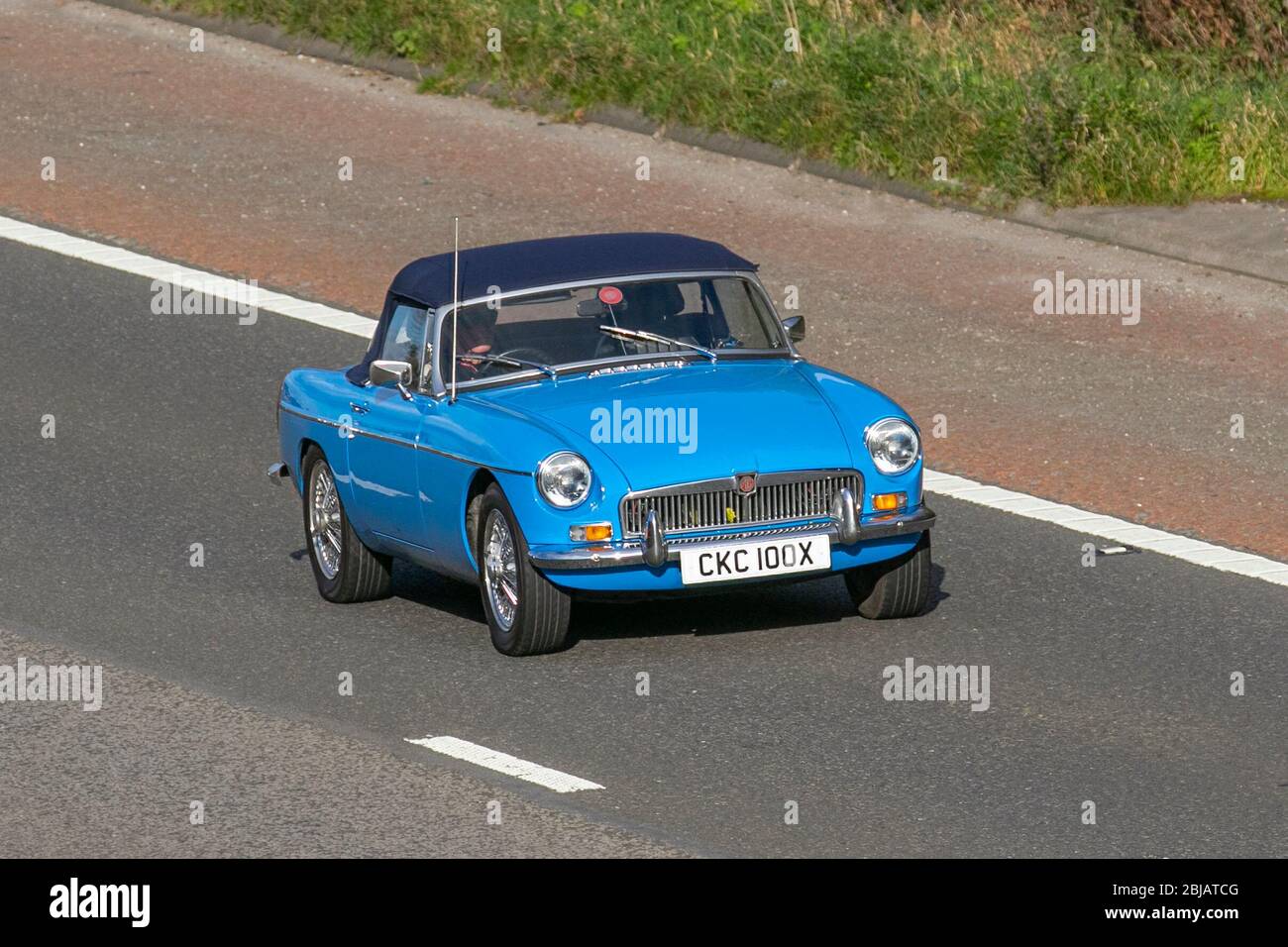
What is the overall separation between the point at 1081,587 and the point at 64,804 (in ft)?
15.9

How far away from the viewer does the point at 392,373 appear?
10914mm

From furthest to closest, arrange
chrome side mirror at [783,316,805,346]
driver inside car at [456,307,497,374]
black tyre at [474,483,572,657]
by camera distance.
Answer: chrome side mirror at [783,316,805,346] → driver inside car at [456,307,497,374] → black tyre at [474,483,572,657]

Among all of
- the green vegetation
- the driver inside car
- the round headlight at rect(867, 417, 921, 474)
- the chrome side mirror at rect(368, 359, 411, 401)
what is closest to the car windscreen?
the driver inside car

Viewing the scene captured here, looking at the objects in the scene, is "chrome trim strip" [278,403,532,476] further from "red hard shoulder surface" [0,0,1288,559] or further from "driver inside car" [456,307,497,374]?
"red hard shoulder surface" [0,0,1288,559]

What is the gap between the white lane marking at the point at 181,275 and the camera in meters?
16.4

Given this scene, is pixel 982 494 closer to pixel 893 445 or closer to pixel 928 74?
pixel 893 445

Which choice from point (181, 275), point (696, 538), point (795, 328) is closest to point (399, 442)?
point (696, 538)

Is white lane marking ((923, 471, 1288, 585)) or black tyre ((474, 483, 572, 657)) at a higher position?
black tyre ((474, 483, 572, 657))

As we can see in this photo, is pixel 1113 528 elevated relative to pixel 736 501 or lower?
A: lower

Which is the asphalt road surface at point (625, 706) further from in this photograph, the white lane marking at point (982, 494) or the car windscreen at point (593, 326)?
the car windscreen at point (593, 326)

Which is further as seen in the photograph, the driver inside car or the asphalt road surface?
the driver inside car

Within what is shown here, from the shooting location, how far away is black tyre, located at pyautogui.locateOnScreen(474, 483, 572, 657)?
392 inches

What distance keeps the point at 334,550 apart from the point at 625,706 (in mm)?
2539

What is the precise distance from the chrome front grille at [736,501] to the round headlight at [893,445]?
15 cm
